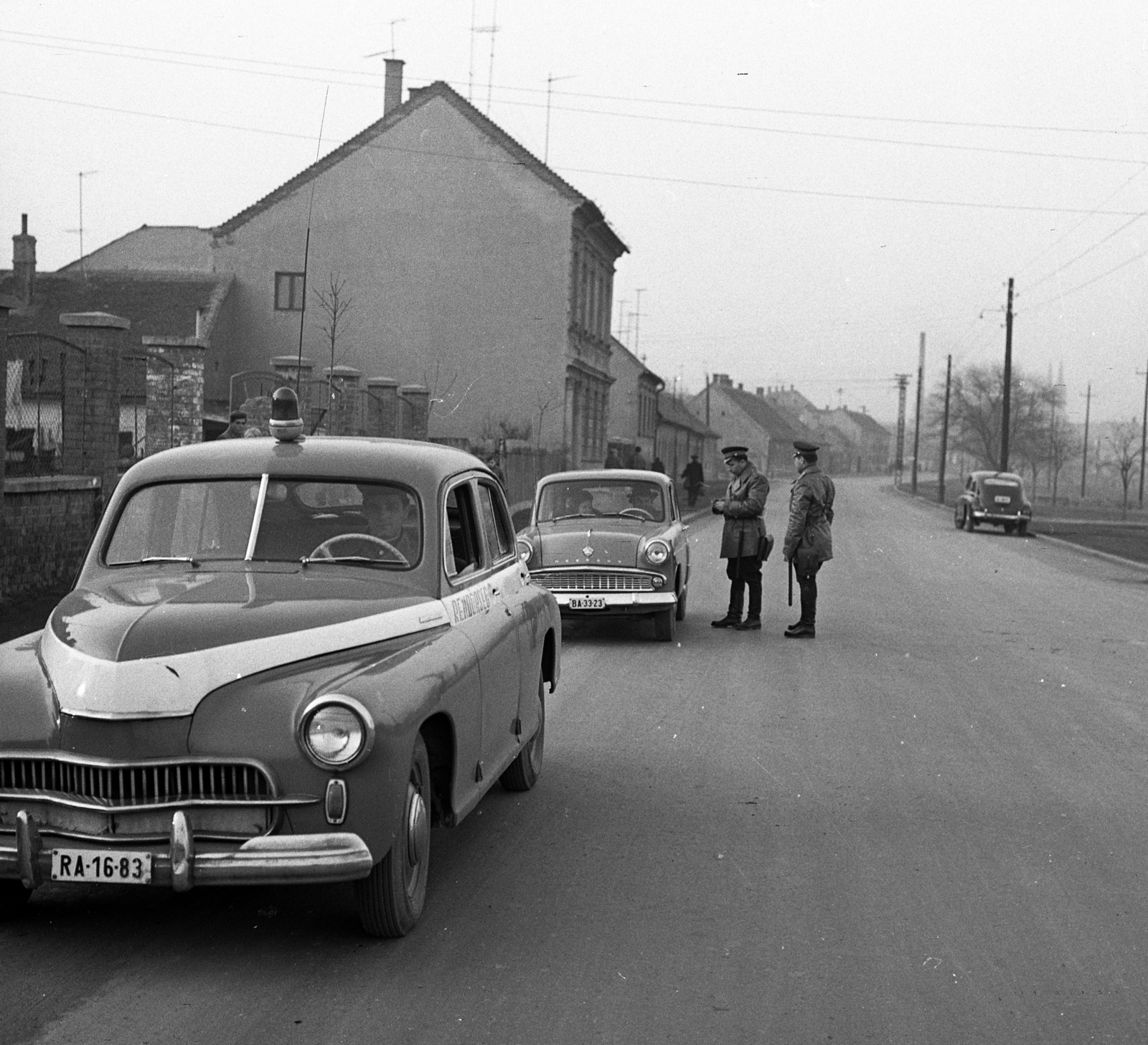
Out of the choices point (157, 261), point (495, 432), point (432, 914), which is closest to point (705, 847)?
point (432, 914)

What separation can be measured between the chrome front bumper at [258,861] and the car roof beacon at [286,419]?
204 cm

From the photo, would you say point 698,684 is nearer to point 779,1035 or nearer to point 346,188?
point 779,1035

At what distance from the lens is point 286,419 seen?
5980 mm

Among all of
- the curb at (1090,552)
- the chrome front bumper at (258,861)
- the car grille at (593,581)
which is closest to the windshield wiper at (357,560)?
the chrome front bumper at (258,861)

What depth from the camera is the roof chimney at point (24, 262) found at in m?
42.0

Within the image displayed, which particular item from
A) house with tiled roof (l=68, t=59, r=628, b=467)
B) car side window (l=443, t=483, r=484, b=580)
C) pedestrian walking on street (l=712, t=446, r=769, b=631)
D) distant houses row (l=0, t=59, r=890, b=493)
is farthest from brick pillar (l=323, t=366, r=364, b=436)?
car side window (l=443, t=483, r=484, b=580)

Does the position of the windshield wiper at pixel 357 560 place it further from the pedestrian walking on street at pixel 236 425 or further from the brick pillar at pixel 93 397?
the brick pillar at pixel 93 397

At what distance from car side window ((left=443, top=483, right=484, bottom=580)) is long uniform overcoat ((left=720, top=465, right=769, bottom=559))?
23.8ft

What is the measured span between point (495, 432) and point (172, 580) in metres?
36.1

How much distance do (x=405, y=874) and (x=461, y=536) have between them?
170 cm

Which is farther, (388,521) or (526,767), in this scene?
(526,767)

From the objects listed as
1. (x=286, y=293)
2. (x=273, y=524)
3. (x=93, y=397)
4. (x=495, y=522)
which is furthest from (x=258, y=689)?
(x=286, y=293)

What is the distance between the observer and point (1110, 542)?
3453cm

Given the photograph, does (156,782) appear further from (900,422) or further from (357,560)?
A: (900,422)
